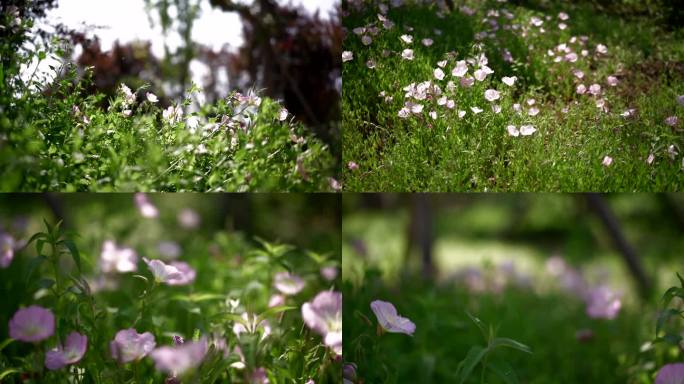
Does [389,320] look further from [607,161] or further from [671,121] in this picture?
[671,121]

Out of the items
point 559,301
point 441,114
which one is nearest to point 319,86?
point 441,114

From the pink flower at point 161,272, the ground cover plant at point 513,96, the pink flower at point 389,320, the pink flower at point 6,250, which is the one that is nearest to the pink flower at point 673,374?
the pink flower at point 389,320

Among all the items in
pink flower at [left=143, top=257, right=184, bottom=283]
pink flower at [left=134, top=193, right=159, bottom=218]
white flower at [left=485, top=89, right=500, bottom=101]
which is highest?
white flower at [left=485, top=89, right=500, bottom=101]

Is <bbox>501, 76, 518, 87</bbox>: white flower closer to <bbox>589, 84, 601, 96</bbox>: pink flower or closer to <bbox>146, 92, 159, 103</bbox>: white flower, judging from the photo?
<bbox>589, 84, 601, 96</bbox>: pink flower

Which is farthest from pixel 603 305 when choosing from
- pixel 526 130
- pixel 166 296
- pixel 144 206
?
pixel 144 206

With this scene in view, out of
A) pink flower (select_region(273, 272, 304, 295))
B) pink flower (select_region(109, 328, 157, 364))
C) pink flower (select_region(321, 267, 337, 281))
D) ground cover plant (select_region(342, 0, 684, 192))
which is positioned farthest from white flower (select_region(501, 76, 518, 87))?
pink flower (select_region(109, 328, 157, 364))

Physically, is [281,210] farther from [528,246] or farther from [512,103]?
[528,246]
